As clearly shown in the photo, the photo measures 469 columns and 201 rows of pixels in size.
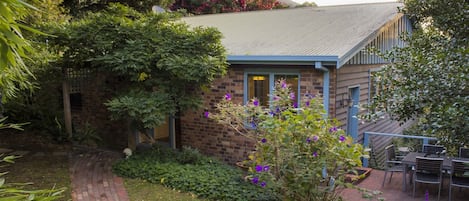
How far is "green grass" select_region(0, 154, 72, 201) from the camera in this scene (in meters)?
5.83

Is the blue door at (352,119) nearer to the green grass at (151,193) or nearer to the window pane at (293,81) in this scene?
the window pane at (293,81)

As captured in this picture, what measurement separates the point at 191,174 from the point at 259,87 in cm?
237

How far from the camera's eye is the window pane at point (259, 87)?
727 centimetres

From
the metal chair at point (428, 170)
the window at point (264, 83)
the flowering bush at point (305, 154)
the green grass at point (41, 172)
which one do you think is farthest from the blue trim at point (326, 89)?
the green grass at point (41, 172)

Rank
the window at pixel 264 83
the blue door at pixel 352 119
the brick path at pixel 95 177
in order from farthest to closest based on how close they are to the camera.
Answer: the blue door at pixel 352 119
the window at pixel 264 83
the brick path at pixel 95 177

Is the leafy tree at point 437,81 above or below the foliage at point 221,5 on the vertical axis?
below

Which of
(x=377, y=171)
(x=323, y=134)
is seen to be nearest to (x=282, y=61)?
(x=323, y=134)

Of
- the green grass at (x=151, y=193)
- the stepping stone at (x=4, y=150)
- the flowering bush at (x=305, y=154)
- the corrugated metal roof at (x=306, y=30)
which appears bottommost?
the green grass at (x=151, y=193)

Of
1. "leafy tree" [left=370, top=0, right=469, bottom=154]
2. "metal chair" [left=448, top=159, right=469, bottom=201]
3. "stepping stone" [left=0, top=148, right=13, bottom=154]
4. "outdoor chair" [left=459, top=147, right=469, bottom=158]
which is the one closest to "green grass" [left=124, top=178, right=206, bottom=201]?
"leafy tree" [left=370, top=0, right=469, bottom=154]

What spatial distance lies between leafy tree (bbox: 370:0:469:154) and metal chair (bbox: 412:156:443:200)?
2698 millimetres

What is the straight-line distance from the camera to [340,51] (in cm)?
616

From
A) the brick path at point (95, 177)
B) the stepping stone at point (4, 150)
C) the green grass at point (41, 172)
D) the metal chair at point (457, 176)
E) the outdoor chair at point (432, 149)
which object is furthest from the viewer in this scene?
the stepping stone at point (4, 150)

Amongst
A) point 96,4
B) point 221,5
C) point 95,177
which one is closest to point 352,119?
point 95,177

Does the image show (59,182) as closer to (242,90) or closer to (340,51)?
(242,90)
